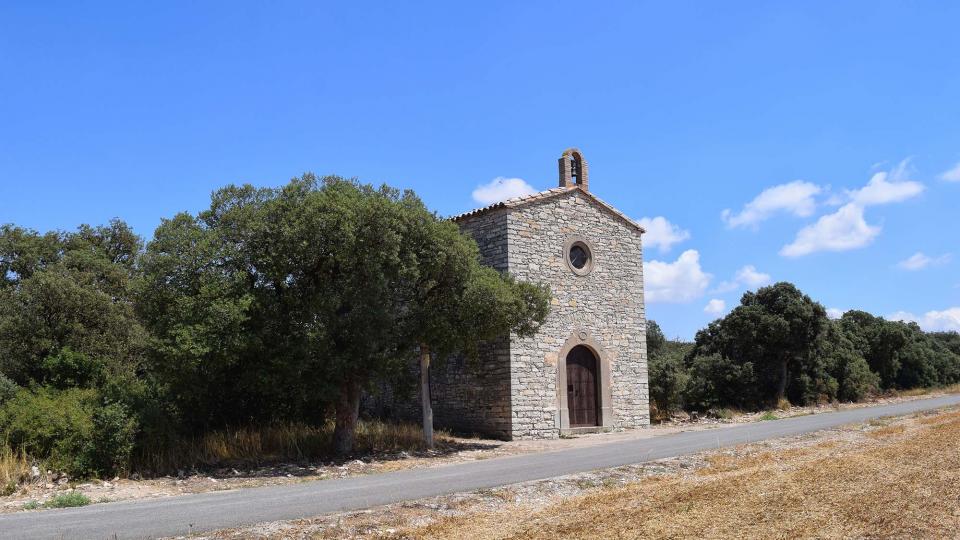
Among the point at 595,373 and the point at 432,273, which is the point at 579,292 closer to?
the point at 595,373

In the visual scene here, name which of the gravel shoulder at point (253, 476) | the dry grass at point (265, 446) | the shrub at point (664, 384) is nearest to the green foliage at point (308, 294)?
the dry grass at point (265, 446)

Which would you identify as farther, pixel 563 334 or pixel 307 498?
pixel 563 334

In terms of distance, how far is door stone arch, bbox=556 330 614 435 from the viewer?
738 inches

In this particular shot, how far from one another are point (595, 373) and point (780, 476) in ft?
35.1

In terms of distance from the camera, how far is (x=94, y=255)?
84.7 feet

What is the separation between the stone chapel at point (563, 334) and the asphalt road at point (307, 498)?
3593 mm

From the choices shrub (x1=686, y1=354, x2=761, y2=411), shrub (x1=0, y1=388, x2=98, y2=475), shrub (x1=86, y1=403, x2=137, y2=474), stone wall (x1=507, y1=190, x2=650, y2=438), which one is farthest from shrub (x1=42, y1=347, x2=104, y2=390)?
shrub (x1=686, y1=354, x2=761, y2=411)

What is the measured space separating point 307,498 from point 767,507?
18.8ft

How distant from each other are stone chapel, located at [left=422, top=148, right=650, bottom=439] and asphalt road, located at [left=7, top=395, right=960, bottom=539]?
3.59 m

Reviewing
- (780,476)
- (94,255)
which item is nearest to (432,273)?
(780,476)

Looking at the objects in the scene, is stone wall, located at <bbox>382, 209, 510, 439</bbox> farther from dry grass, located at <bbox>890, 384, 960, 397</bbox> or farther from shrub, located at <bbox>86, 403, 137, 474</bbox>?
dry grass, located at <bbox>890, 384, 960, 397</bbox>

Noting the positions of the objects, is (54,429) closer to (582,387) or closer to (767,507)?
(582,387)

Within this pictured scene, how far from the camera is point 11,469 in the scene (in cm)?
1268

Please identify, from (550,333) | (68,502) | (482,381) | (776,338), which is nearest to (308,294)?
(68,502)
